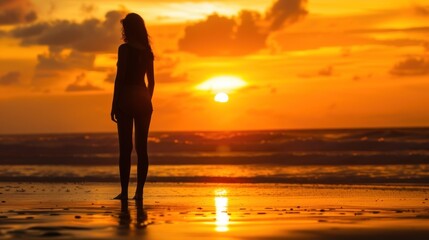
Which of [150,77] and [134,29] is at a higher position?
[134,29]

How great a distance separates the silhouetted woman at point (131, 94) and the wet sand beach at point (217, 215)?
66 centimetres

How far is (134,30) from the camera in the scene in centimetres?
930

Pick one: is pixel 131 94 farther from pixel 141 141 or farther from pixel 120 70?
pixel 141 141

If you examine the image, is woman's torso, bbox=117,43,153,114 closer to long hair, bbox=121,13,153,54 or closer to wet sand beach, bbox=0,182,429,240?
long hair, bbox=121,13,153,54

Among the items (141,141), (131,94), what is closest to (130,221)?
(141,141)

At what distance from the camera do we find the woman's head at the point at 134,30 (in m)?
9.22

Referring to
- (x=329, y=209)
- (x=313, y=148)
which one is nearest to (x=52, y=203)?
(x=329, y=209)

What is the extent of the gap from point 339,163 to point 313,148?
56.3 feet

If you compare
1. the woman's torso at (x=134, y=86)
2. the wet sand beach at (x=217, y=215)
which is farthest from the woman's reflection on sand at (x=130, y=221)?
the woman's torso at (x=134, y=86)

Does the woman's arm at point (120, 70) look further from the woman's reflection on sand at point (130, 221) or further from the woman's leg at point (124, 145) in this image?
the woman's reflection on sand at point (130, 221)

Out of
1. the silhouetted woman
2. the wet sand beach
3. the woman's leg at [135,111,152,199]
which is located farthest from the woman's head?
the wet sand beach

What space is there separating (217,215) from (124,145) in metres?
2.38

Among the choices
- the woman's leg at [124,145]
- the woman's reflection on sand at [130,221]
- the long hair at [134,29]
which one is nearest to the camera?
the woman's reflection on sand at [130,221]

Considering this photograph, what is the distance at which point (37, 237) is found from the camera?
214 inches
